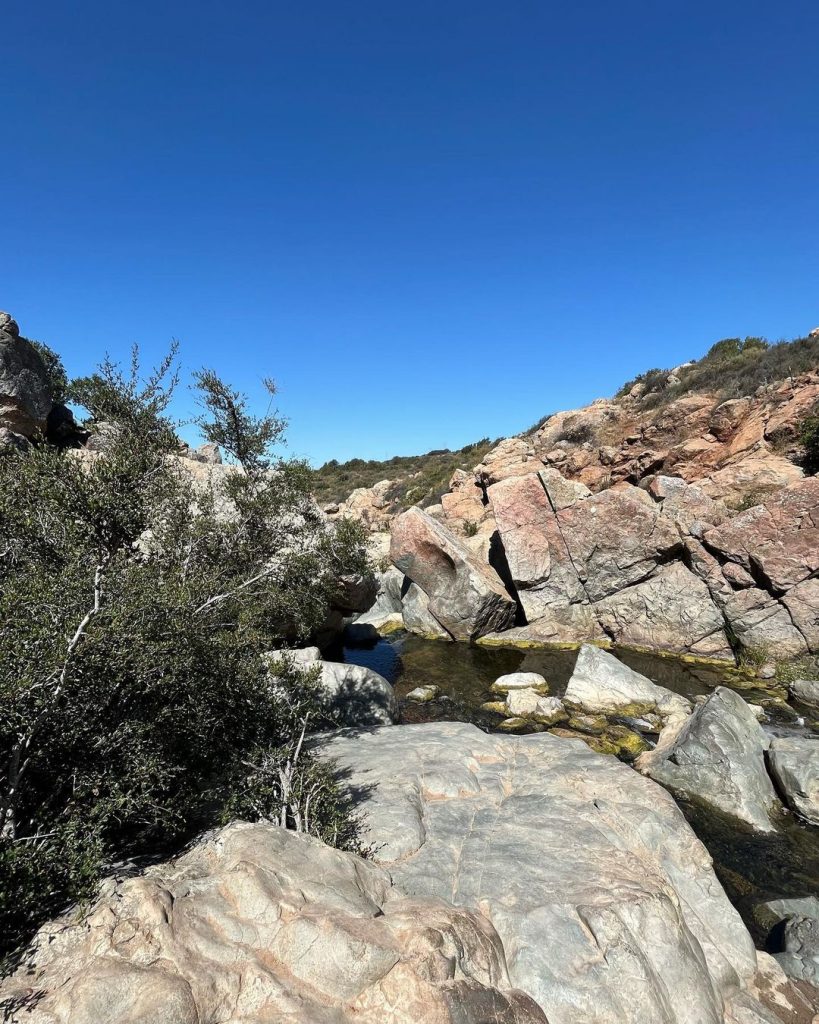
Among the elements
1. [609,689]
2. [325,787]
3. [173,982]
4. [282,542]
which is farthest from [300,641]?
[173,982]

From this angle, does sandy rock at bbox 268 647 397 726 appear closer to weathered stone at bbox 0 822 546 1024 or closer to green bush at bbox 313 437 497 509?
weathered stone at bbox 0 822 546 1024

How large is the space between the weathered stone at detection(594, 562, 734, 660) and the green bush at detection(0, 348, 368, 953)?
63.8 feet

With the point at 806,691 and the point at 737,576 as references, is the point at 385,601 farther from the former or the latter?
the point at 806,691

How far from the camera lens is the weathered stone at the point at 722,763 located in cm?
1174

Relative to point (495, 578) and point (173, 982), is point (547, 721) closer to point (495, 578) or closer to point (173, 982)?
point (495, 578)

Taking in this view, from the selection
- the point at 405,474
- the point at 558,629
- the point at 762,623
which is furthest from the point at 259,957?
the point at 405,474

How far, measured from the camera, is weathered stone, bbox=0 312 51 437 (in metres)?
23.2

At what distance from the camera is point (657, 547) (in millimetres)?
24969

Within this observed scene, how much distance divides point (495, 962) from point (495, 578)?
919 inches

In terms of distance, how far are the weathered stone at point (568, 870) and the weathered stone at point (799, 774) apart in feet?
15.0

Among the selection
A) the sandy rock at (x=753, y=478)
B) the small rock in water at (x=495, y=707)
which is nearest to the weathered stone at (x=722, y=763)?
the small rock in water at (x=495, y=707)

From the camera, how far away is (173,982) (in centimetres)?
441

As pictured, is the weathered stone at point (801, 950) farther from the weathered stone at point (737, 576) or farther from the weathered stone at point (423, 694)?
the weathered stone at point (737, 576)

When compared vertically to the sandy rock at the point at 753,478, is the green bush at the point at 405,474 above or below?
above
